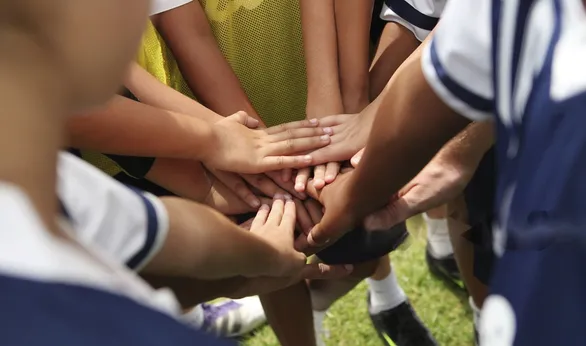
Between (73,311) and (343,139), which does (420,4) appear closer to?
(343,139)

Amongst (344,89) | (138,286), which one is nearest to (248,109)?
(344,89)

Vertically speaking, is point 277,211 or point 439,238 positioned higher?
point 277,211

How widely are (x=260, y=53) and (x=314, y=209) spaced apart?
0.79 ft

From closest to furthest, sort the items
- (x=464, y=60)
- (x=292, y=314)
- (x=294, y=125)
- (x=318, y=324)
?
1. (x=464, y=60)
2. (x=294, y=125)
3. (x=292, y=314)
4. (x=318, y=324)

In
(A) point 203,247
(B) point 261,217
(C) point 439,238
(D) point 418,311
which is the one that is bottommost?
(D) point 418,311

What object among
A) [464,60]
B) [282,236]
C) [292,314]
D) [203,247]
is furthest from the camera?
[292,314]

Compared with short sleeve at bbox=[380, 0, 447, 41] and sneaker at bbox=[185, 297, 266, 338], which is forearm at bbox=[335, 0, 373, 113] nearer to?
short sleeve at bbox=[380, 0, 447, 41]

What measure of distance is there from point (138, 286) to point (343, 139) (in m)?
0.58

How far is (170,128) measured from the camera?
0.88 metres

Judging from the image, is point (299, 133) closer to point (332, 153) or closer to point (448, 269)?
point (332, 153)

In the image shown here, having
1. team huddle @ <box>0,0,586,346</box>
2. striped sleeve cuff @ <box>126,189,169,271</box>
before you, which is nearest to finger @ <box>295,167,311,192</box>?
team huddle @ <box>0,0,586,346</box>

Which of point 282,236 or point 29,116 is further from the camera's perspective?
point 282,236

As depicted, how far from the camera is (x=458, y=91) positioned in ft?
1.77

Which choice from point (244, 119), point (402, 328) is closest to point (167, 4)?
point (244, 119)
